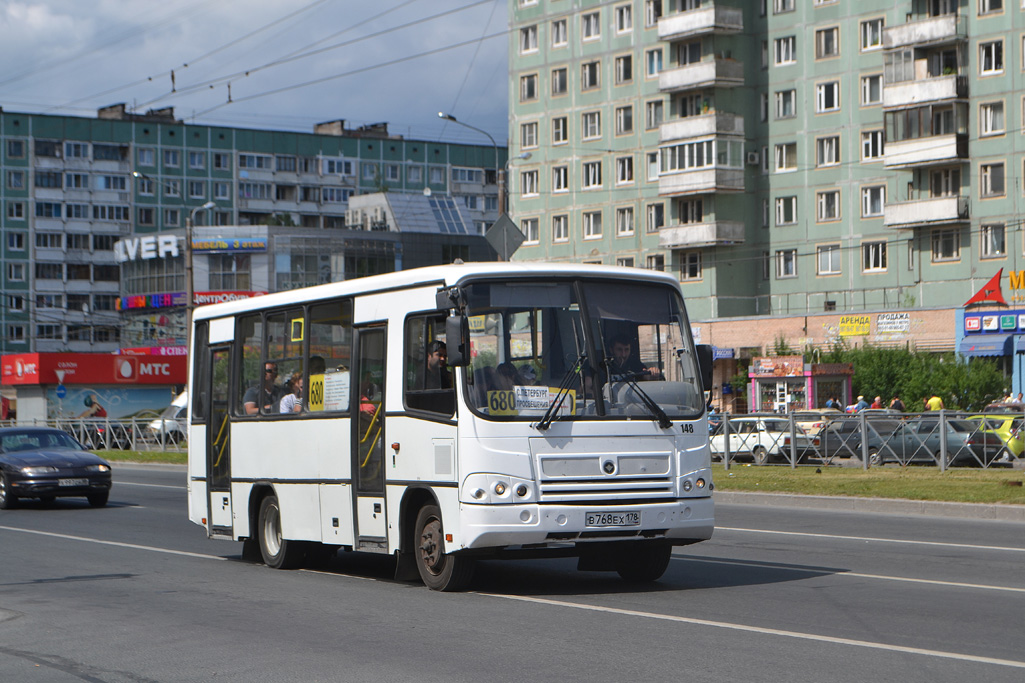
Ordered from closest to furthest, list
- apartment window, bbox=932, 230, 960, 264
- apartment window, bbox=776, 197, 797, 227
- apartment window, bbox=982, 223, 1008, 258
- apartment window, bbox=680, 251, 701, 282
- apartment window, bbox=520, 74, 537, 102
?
apartment window, bbox=982, 223, 1008, 258, apartment window, bbox=932, 230, 960, 264, apartment window, bbox=776, 197, 797, 227, apartment window, bbox=680, 251, 701, 282, apartment window, bbox=520, 74, 537, 102

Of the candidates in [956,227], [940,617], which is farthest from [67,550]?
[956,227]

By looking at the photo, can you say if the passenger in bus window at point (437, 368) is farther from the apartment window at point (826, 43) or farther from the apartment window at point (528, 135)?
the apartment window at point (528, 135)

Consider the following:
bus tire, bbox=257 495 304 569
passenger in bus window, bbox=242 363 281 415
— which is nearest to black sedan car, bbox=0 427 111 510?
passenger in bus window, bbox=242 363 281 415

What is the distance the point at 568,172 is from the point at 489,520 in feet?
223

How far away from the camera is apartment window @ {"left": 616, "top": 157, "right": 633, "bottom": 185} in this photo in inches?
2945

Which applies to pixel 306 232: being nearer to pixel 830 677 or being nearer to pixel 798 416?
pixel 798 416

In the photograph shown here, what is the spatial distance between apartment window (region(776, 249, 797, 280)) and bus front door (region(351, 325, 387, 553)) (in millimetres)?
57260

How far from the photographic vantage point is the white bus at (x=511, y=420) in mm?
10938

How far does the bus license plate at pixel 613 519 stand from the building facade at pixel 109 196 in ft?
322

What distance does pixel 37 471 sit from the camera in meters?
24.0

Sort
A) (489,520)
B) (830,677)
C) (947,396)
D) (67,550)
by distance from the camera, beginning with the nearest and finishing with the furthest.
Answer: (830,677) → (489,520) → (67,550) → (947,396)

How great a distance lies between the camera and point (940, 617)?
9680mm

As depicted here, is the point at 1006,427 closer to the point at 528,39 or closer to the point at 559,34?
the point at 559,34

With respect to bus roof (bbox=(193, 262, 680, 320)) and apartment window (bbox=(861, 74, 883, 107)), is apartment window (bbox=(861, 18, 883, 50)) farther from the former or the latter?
bus roof (bbox=(193, 262, 680, 320))
